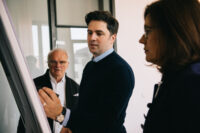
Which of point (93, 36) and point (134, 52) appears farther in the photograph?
point (134, 52)

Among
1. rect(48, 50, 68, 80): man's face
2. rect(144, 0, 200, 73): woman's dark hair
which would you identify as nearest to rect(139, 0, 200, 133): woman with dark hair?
rect(144, 0, 200, 73): woman's dark hair

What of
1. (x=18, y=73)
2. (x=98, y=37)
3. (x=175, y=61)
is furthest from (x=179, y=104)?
(x=98, y=37)

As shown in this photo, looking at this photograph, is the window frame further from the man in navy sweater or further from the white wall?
the white wall

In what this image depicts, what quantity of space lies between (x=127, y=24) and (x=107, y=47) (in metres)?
2.19

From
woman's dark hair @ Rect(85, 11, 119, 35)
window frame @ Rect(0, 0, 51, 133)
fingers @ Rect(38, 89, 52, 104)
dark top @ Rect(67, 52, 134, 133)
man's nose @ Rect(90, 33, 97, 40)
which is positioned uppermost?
woman's dark hair @ Rect(85, 11, 119, 35)

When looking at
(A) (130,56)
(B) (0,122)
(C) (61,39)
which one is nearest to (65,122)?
(B) (0,122)

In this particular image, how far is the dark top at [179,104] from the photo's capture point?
23.3 inches

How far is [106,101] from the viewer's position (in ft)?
4.05

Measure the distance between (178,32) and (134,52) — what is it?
3006 millimetres

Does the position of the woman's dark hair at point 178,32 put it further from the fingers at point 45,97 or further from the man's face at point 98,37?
the man's face at point 98,37

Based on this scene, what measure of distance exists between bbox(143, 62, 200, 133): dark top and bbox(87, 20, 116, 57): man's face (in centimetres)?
86

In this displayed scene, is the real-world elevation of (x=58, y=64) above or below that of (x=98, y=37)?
below

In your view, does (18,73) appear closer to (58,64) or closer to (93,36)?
(93,36)

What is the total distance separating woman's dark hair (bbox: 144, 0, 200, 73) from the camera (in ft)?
2.24
